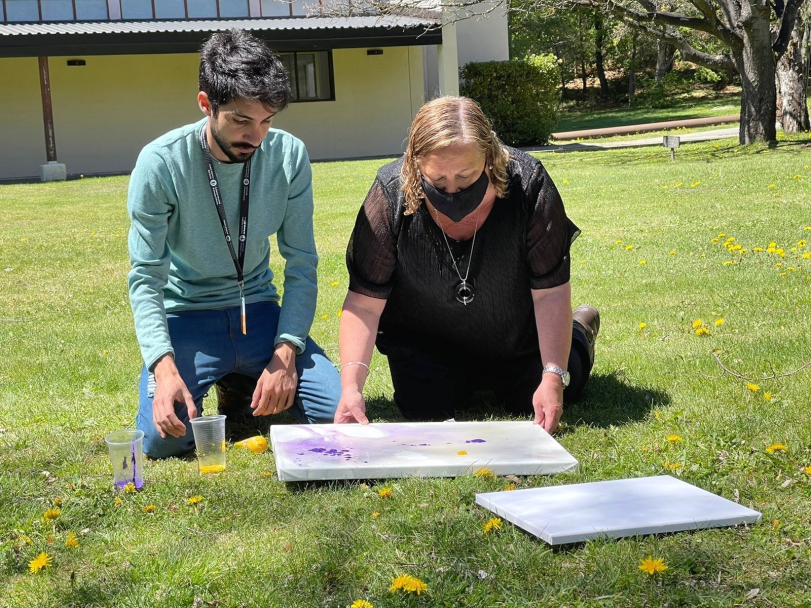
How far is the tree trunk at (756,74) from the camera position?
15.1 metres

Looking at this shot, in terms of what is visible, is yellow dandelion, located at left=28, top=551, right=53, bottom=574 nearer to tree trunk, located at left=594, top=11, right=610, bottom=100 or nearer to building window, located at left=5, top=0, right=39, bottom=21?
building window, located at left=5, top=0, right=39, bottom=21

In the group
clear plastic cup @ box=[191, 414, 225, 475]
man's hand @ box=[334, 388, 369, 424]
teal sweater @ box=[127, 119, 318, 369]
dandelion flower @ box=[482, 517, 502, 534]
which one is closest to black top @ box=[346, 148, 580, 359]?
teal sweater @ box=[127, 119, 318, 369]

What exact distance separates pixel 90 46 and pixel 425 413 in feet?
57.6

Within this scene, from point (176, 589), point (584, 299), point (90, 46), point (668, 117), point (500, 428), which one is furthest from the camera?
point (668, 117)

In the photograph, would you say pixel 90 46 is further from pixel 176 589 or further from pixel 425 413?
pixel 176 589

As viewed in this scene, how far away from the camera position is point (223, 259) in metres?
3.91

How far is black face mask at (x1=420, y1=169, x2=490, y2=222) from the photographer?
3.53 metres

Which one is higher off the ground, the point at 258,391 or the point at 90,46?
the point at 90,46

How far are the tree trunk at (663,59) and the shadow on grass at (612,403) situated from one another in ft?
118

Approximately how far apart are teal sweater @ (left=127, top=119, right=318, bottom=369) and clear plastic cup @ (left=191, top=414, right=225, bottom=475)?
33 cm

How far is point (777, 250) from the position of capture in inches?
279

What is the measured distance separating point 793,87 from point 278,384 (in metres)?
16.9

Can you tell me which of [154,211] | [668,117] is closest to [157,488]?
[154,211]

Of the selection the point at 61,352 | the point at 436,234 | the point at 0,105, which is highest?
the point at 0,105
